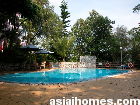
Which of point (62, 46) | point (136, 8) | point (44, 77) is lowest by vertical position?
point (44, 77)

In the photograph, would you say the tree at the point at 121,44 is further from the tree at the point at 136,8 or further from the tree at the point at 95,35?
the tree at the point at 136,8

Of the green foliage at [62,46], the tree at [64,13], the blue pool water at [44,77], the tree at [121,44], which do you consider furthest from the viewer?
the tree at [64,13]

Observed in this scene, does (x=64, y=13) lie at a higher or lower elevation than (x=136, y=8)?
higher

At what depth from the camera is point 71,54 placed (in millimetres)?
33969

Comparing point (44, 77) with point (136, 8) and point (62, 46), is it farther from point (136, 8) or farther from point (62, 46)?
point (62, 46)

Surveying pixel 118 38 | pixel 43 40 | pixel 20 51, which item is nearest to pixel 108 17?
pixel 118 38

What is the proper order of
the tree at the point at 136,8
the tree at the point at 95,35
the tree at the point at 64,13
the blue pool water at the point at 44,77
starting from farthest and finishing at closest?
the tree at the point at 64,13, the tree at the point at 95,35, the tree at the point at 136,8, the blue pool water at the point at 44,77

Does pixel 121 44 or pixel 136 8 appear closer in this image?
pixel 136 8

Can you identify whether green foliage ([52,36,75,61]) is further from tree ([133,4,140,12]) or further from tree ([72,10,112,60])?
tree ([133,4,140,12])

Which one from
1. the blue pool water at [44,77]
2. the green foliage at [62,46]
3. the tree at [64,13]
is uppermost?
the tree at [64,13]

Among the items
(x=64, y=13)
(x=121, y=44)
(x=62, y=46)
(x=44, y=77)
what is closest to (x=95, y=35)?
Answer: (x=121, y=44)

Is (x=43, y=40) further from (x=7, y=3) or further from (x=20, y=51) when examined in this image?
(x=7, y=3)

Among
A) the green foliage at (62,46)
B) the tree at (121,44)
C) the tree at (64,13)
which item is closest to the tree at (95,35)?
the tree at (121,44)

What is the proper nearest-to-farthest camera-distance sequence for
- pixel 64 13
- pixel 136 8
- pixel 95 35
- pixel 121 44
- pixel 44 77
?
1. pixel 44 77
2. pixel 136 8
3. pixel 121 44
4. pixel 95 35
5. pixel 64 13
